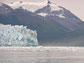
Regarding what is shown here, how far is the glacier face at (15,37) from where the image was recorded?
16400 cm

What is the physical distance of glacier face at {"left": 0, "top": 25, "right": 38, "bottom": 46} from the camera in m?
164

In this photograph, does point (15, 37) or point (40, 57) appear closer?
point (40, 57)

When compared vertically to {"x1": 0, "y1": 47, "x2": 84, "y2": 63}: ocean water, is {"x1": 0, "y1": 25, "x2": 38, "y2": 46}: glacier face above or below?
above

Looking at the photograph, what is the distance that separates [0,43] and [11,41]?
7990 millimetres

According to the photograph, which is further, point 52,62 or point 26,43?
point 26,43

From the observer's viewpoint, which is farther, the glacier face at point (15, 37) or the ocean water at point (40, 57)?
the glacier face at point (15, 37)

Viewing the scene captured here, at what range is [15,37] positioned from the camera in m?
164

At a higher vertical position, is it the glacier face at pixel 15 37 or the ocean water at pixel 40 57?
the glacier face at pixel 15 37

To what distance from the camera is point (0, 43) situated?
559 ft

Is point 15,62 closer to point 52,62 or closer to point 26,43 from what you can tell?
point 52,62

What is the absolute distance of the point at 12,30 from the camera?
169 metres

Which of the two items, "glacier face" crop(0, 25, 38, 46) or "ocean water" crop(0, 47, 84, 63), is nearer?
"ocean water" crop(0, 47, 84, 63)

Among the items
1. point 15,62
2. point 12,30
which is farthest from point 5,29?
point 15,62

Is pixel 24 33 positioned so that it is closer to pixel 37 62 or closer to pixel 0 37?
pixel 0 37
